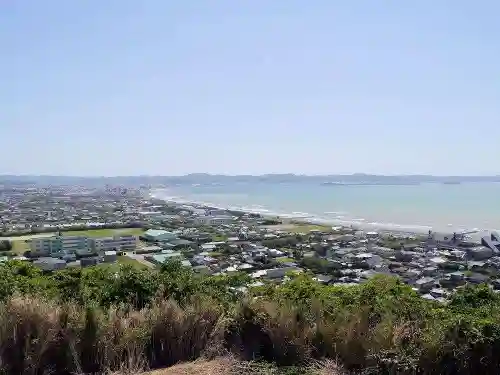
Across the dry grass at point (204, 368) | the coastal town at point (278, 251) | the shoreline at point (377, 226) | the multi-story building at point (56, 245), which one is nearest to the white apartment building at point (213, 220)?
the coastal town at point (278, 251)

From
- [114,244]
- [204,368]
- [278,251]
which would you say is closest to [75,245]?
[114,244]

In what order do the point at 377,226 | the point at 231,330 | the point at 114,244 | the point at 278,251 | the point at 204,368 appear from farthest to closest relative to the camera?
the point at 377,226
the point at 114,244
the point at 278,251
the point at 231,330
the point at 204,368

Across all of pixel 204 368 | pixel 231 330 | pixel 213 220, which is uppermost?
pixel 231 330

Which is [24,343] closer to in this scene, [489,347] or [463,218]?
[489,347]

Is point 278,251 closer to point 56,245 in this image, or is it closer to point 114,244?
point 114,244

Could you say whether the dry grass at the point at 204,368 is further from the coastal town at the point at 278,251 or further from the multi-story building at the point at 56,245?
the multi-story building at the point at 56,245

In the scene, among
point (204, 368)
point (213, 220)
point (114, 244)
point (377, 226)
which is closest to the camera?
point (204, 368)

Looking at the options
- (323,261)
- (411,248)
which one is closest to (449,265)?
(411,248)
